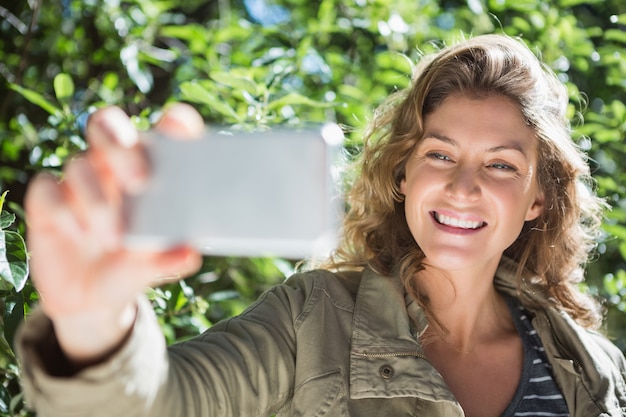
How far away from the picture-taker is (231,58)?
2326 mm

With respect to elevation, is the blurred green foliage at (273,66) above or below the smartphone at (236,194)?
below

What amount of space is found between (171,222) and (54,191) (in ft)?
0.40

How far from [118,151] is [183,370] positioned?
43 cm

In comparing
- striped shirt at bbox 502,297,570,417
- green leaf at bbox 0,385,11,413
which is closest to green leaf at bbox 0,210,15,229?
green leaf at bbox 0,385,11,413

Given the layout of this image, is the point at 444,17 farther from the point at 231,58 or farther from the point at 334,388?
the point at 334,388

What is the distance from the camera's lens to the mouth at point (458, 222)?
60.7 inches

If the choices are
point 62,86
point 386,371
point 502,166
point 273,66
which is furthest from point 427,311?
point 62,86

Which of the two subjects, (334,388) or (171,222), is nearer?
(171,222)

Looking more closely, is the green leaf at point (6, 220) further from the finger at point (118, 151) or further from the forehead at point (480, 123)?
the forehead at point (480, 123)

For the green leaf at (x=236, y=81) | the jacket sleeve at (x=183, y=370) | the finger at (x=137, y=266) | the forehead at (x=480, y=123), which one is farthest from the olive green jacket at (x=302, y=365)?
the green leaf at (x=236, y=81)

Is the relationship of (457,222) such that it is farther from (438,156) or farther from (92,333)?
(92,333)

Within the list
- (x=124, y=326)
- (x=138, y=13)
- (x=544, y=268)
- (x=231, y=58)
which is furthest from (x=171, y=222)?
(x=138, y=13)

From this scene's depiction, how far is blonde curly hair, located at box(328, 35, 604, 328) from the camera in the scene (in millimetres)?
1677

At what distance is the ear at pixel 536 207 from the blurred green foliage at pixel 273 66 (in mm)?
394
